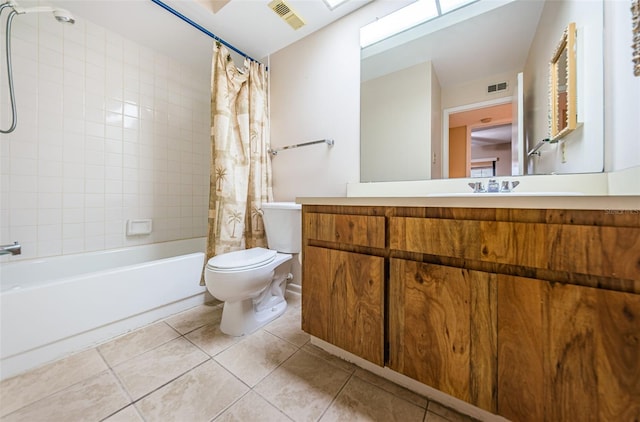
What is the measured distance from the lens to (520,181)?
3.47ft

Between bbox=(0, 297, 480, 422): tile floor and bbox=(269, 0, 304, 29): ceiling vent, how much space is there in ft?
6.98

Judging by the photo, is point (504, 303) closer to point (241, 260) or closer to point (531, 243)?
point (531, 243)

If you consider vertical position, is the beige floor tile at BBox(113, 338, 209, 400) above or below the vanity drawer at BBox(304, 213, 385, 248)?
below

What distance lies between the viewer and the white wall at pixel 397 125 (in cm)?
135

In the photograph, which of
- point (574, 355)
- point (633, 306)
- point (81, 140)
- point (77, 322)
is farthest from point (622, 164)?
point (81, 140)

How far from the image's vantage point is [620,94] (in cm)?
82

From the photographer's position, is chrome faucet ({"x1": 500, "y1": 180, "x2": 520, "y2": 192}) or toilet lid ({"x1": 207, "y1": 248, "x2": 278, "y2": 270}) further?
toilet lid ({"x1": 207, "y1": 248, "x2": 278, "y2": 270})

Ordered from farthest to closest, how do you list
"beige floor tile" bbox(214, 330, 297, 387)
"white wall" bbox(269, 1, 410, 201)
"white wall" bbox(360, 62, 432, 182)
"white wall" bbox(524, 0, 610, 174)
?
"white wall" bbox(269, 1, 410, 201), "white wall" bbox(360, 62, 432, 182), "beige floor tile" bbox(214, 330, 297, 387), "white wall" bbox(524, 0, 610, 174)

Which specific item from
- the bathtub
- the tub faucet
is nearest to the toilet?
the bathtub

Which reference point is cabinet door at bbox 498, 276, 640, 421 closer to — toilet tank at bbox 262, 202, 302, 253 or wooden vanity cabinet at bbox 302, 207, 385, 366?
wooden vanity cabinet at bbox 302, 207, 385, 366

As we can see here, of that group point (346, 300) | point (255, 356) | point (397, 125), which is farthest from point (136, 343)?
point (397, 125)

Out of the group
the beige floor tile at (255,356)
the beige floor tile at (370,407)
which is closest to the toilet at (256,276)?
the beige floor tile at (255,356)

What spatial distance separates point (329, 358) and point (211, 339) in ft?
2.22

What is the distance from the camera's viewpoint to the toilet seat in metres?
1.21
